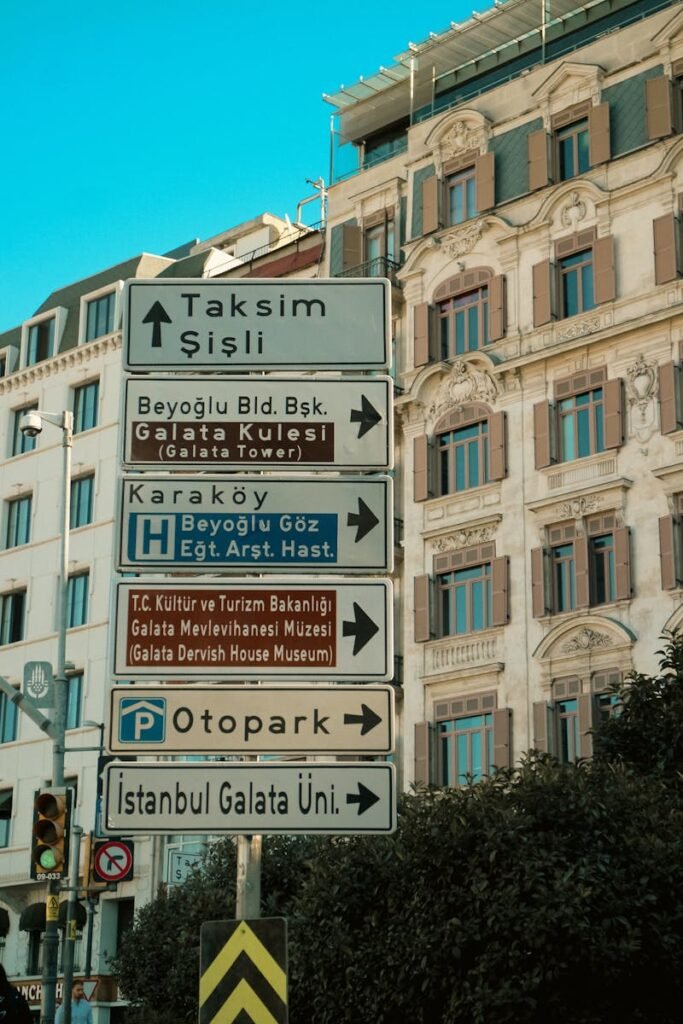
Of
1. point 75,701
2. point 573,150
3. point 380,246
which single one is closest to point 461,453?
point 380,246

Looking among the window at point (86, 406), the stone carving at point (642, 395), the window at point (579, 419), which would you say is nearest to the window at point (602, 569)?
the window at point (579, 419)

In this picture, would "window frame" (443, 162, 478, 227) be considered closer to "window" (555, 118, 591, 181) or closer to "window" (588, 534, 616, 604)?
"window" (555, 118, 591, 181)

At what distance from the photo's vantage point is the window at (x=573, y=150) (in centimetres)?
3750

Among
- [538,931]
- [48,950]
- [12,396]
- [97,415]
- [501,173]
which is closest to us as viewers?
[538,931]

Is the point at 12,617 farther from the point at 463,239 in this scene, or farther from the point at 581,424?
the point at 581,424

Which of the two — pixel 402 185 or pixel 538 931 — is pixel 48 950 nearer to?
pixel 538 931

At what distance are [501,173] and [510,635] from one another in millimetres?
11022

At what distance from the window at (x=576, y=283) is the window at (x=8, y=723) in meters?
22.0

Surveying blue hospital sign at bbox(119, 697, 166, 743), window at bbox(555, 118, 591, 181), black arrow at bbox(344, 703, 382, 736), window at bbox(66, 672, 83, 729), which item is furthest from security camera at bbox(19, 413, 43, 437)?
black arrow at bbox(344, 703, 382, 736)

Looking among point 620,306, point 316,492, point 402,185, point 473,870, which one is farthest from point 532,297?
point 316,492

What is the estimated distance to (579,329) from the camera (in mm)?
36531

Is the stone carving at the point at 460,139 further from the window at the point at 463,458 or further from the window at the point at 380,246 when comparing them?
the window at the point at 463,458

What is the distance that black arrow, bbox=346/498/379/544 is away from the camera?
27.6 ft

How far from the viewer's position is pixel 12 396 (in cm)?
5409
